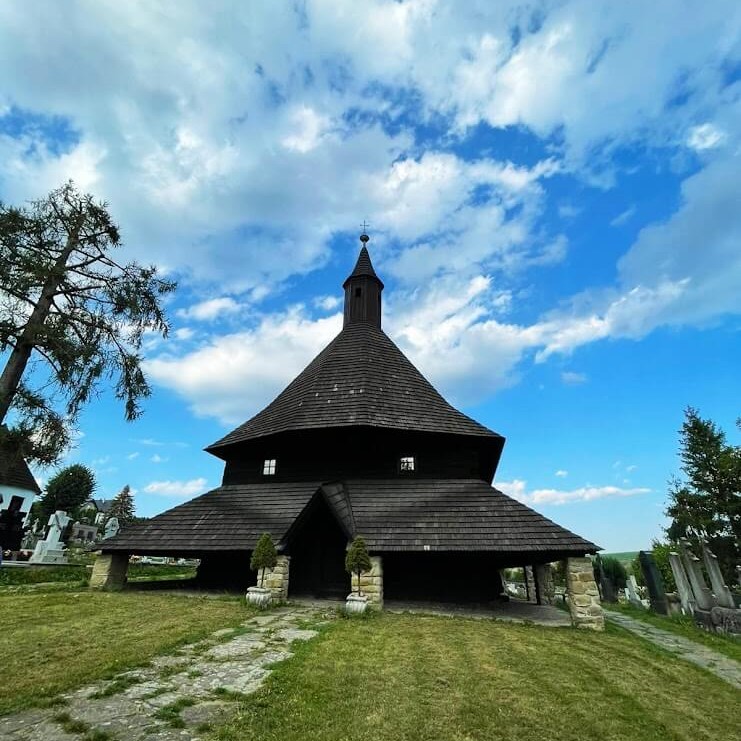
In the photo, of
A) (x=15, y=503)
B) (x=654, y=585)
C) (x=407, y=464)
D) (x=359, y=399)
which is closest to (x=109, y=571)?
(x=359, y=399)

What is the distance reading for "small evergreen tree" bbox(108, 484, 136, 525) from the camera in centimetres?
5253

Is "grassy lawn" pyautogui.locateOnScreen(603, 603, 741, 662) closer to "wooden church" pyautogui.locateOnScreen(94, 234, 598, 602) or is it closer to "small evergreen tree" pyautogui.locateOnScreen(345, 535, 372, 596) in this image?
"wooden church" pyautogui.locateOnScreen(94, 234, 598, 602)

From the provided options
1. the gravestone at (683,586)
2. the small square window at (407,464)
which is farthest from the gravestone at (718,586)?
the small square window at (407,464)

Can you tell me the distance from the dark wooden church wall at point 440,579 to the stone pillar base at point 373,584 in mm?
1952

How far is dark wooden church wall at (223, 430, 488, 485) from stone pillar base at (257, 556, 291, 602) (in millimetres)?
3041

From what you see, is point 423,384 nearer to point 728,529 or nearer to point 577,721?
point 577,721

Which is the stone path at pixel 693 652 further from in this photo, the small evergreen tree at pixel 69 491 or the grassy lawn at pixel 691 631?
the small evergreen tree at pixel 69 491

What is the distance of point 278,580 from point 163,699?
21.3ft

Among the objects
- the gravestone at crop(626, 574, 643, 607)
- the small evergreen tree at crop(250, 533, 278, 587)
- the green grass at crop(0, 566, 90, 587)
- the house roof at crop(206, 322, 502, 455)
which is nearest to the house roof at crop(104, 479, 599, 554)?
the small evergreen tree at crop(250, 533, 278, 587)

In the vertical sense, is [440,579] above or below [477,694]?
above

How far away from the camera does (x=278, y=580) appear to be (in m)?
10.2

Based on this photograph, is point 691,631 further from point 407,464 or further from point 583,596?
point 407,464

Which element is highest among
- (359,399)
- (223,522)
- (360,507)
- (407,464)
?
(359,399)

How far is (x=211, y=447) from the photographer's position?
14742mm
